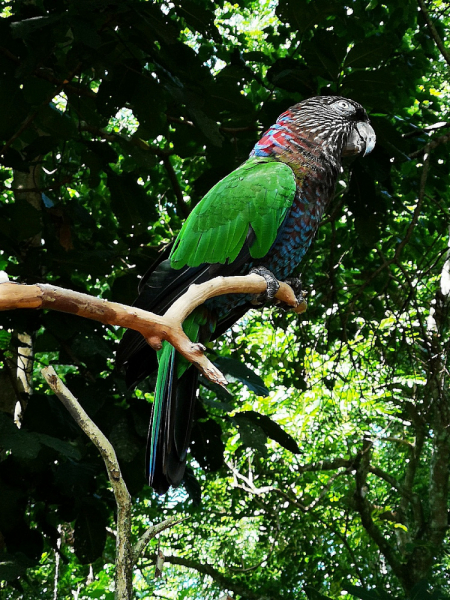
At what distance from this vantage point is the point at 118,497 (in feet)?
4.51

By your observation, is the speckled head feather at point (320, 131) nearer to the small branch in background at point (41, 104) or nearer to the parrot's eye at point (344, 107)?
the parrot's eye at point (344, 107)

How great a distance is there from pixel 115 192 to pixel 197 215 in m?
1.20

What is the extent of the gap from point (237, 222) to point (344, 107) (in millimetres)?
907

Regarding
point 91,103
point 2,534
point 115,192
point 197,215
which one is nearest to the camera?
point 197,215

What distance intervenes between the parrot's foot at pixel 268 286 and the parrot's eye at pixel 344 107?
0.91 meters

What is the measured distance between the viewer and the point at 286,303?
2.60 meters

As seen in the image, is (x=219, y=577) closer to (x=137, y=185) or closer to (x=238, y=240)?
(x=137, y=185)

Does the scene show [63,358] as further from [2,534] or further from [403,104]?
[403,104]

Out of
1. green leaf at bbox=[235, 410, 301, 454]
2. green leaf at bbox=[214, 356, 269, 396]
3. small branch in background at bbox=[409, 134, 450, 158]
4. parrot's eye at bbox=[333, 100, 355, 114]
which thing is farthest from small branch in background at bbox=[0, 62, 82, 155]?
small branch in background at bbox=[409, 134, 450, 158]

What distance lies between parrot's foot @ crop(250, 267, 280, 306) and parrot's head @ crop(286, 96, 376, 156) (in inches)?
26.3

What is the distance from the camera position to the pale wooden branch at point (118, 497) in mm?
1323

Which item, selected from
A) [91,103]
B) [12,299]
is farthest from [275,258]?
[91,103]

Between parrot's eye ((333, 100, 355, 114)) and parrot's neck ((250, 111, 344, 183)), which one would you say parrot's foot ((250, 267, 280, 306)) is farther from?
parrot's eye ((333, 100, 355, 114))

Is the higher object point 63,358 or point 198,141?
point 198,141
